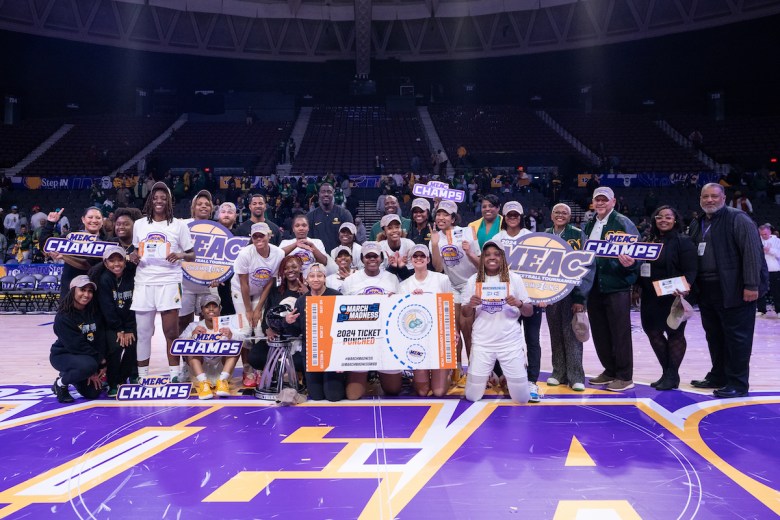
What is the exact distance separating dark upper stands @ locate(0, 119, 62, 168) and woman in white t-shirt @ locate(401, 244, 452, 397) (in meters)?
23.6

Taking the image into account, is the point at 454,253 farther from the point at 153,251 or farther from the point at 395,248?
the point at 153,251

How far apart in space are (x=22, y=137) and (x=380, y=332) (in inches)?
1037

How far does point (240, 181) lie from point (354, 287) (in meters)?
13.7

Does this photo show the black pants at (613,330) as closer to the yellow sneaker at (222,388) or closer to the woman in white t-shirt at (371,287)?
the woman in white t-shirt at (371,287)

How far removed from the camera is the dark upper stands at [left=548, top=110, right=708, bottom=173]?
Result: 2070 centimetres

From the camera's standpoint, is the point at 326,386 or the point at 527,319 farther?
the point at 527,319

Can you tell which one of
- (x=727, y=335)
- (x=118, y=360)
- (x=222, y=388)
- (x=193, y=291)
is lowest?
(x=222, y=388)

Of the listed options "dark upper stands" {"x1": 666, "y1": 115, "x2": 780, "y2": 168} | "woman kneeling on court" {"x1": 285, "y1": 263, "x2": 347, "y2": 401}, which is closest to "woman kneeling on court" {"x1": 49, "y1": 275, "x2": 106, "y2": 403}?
"woman kneeling on court" {"x1": 285, "y1": 263, "x2": 347, "y2": 401}

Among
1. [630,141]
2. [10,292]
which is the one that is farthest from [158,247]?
[630,141]

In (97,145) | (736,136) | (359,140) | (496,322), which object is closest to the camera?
(496,322)

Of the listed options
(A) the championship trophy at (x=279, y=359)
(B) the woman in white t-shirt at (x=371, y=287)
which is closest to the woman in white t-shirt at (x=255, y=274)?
(A) the championship trophy at (x=279, y=359)

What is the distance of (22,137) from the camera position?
80.7ft

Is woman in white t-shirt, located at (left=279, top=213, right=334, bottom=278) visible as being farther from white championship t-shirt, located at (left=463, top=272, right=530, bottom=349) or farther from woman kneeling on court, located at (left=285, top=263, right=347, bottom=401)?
white championship t-shirt, located at (left=463, top=272, right=530, bottom=349)

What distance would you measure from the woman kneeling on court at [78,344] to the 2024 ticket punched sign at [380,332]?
1.95 meters
